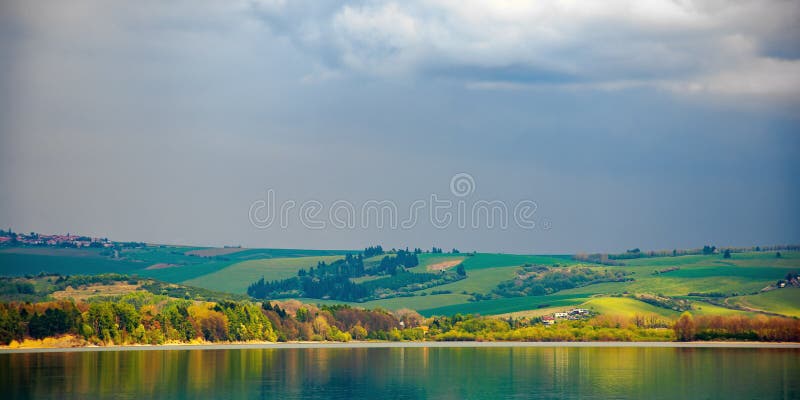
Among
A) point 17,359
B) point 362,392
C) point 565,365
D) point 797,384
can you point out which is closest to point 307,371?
point 362,392

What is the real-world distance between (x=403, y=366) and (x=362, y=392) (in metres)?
49.2

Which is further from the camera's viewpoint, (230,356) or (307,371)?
(230,356)

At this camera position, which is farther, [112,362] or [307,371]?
[112,362]

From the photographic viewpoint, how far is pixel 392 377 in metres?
148

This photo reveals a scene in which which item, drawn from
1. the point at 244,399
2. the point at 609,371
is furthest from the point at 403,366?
the point at 244,399

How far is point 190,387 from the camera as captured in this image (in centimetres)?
12669

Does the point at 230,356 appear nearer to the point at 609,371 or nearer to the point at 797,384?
the point at 609,371

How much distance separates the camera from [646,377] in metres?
144

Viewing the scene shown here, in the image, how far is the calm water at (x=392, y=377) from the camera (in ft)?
398

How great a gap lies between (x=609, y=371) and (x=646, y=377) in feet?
44.1

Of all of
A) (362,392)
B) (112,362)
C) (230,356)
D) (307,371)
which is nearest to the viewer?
(362,392)

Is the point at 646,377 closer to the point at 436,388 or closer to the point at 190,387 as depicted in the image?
the point at 436,388

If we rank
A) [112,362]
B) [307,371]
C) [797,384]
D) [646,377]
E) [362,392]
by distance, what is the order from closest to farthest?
[362,392] → [797,384] → [646,377] → [307,371] → [112,362]

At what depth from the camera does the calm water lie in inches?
4779
